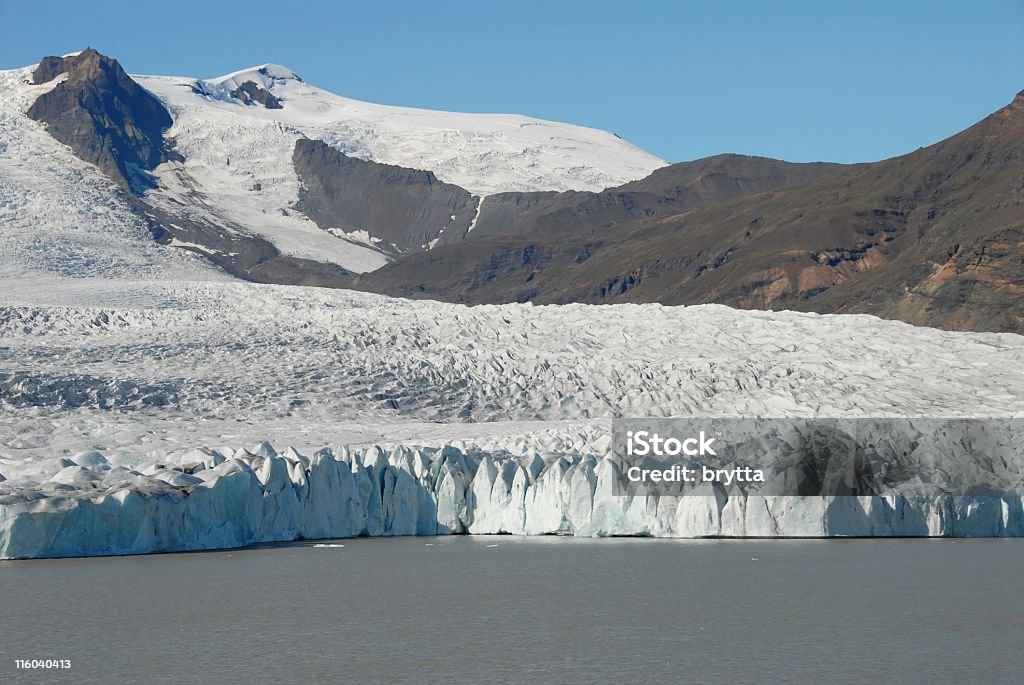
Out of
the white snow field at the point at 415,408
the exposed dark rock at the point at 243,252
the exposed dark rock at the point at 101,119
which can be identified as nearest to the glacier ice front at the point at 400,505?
the white snow field at the point at 415,408

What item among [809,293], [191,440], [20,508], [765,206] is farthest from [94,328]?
[765,206]

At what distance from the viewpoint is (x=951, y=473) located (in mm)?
30266

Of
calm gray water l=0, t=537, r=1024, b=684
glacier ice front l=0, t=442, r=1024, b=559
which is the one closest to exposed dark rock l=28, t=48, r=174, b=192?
glacier ice front l=0, t=442, r=1024, b=559

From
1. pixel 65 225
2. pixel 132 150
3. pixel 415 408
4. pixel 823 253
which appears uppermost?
pixel 132 150

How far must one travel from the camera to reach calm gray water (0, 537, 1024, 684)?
17031mm

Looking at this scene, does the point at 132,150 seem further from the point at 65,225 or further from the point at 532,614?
the point at 532,614

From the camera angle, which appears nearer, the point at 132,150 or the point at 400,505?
the point at 400,505

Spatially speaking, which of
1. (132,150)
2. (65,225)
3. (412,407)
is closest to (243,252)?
(132,150)

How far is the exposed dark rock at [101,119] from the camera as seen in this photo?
172 meters
